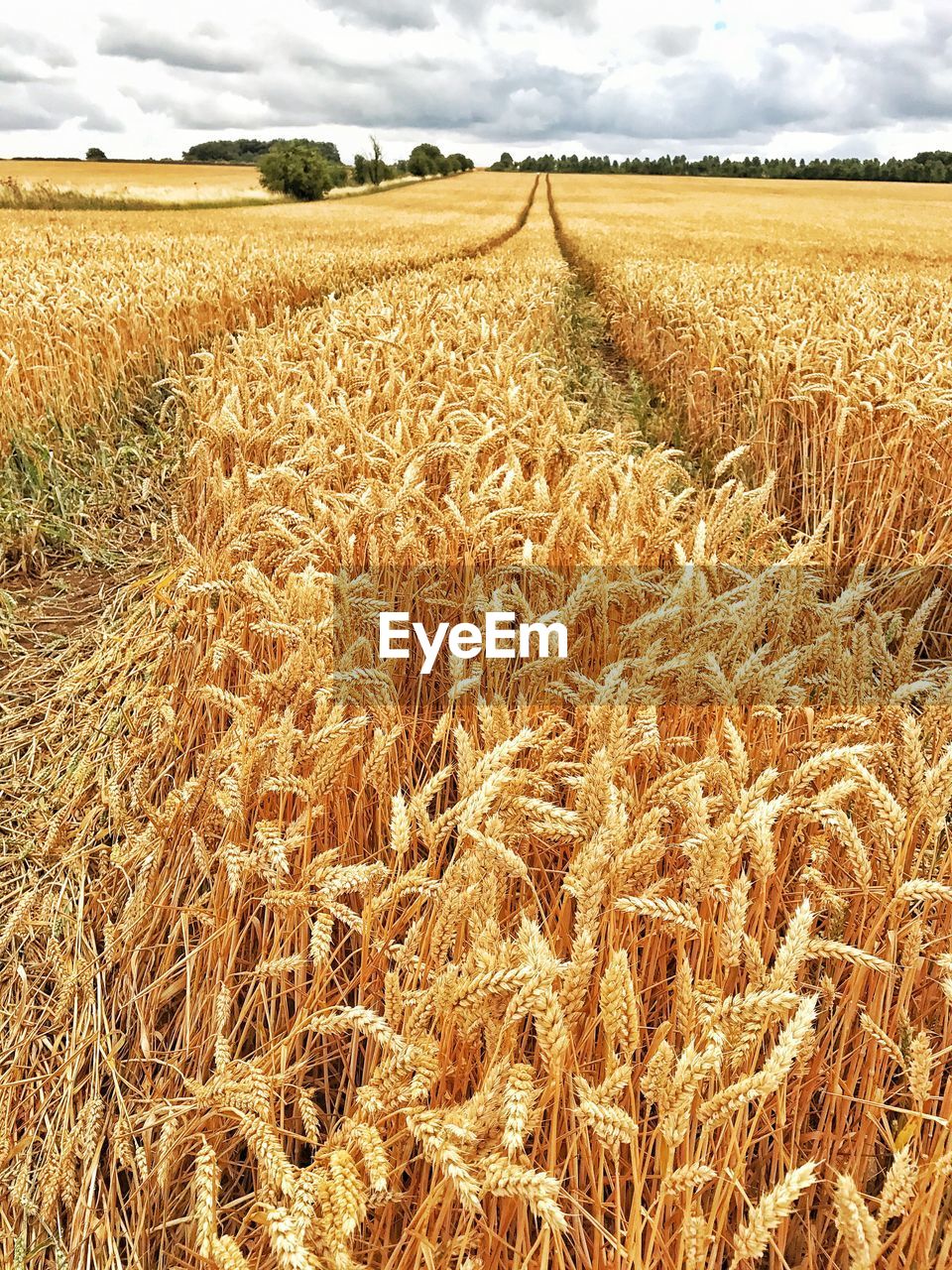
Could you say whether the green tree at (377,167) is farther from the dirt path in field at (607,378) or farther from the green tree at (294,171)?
the dirt path in field at (607,378)

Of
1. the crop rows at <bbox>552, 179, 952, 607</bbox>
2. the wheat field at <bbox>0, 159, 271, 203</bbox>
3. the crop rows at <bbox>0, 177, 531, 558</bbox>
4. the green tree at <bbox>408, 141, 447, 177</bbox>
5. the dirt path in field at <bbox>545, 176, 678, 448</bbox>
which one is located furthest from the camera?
the green tree at <bbox>408, 141, 447, 177</bbox>

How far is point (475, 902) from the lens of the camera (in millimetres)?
1208

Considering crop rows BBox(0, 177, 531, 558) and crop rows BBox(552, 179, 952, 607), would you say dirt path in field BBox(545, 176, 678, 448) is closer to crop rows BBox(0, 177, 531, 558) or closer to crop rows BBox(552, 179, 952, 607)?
crop rows BBox(552, 179, 952, 607)

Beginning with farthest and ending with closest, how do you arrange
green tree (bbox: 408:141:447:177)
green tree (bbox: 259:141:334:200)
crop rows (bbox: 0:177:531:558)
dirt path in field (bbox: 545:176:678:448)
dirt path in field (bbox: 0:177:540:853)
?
green tree (bbox: 408:141:447:177)
green tree (bbox: 259:141:334:200)
dirt path in field (bbox: 545:176:678:448)
crop rows (bbox: 0:177:531:558)
dirt path in field (bbox: 0:177:540:853)

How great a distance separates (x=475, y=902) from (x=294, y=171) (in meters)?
58.3

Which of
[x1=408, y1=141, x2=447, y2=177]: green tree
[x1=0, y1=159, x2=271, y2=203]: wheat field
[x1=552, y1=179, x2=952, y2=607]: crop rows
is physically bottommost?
[x1=552, y1=179, x2=952, y2=607]: crop rows

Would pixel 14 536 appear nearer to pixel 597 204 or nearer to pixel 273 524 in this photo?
pixel 273 524

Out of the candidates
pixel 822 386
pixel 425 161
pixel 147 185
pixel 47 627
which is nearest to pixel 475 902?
pixel 47 627

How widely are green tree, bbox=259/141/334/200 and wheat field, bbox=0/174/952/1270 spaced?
55630mm

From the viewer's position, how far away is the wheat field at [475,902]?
1.06 meters

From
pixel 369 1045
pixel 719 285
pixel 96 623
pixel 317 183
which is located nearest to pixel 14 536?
pixel 96 623

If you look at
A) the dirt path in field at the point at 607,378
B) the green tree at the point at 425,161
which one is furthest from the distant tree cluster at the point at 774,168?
the dirt path in field at the point at 607,378

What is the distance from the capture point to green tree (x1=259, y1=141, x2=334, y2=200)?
50.6 metres

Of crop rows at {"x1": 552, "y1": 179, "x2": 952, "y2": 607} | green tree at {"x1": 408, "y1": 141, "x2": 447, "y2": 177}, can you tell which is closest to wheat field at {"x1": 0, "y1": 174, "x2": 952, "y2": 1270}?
crop rows at {"x1": 552, "y1": 179, "x2": 952, "y2": 607}
